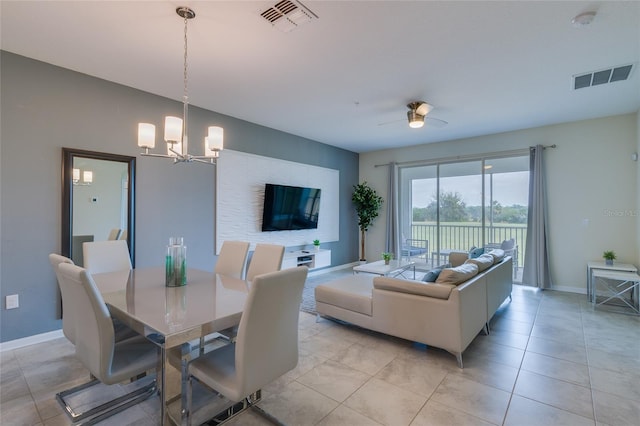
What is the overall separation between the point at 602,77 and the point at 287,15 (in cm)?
347

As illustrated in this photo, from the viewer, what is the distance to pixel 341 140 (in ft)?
20.3

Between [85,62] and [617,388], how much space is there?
5.44 m

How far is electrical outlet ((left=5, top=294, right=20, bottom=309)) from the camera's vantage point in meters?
2.86

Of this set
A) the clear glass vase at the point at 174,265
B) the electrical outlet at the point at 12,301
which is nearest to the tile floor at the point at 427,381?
the electrical outlet at the point at 12,301

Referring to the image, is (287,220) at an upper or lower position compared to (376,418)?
upper

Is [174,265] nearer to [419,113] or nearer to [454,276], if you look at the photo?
[454,276]

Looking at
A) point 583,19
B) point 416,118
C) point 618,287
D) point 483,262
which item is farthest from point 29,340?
point 618,287

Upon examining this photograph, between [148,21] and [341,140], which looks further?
[341,140]

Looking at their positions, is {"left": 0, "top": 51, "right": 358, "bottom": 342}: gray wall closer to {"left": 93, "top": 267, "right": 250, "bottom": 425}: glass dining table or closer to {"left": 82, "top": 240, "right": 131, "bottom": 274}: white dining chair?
{"left": 82, "top": 240, "right": 131, "bottom": 274}: white dining chair

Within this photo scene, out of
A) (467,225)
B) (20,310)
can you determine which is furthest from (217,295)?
(467,225)

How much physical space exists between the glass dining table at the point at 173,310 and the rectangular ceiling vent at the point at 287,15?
206 centimetres

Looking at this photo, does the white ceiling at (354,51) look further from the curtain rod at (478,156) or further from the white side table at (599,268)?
the white side table at (599,268)

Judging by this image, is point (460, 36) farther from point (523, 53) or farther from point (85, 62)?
point (85, 62)

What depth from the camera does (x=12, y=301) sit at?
288 centimetres
